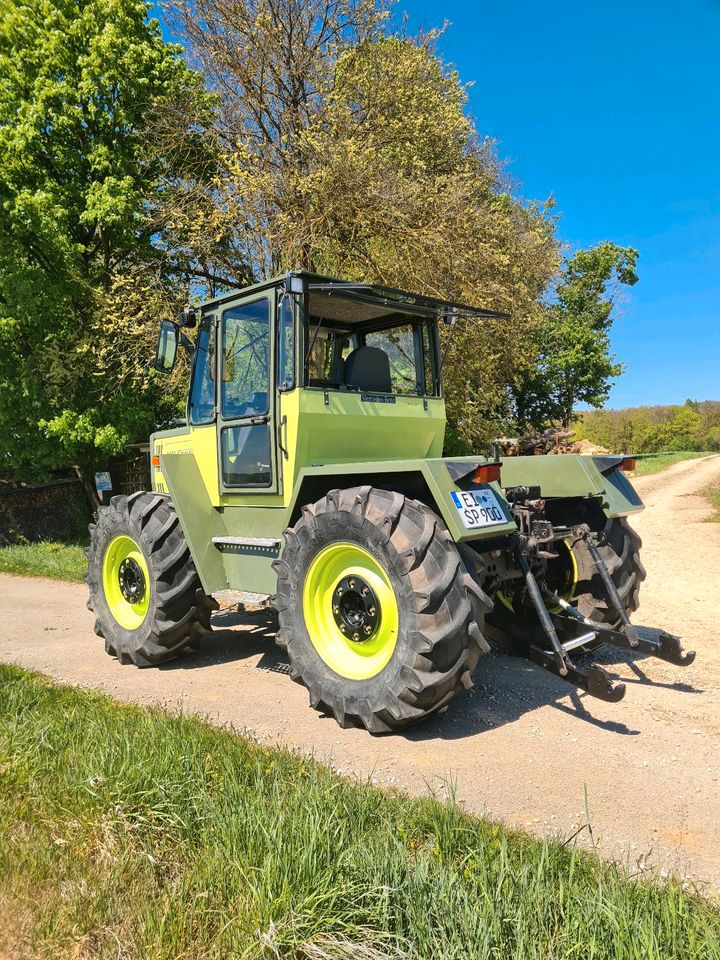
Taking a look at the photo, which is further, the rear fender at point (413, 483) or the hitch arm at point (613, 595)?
the hitch arm at point (613, 595)

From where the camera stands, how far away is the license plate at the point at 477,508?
3.85 meters

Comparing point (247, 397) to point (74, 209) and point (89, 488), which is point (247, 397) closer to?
point (74, 209)

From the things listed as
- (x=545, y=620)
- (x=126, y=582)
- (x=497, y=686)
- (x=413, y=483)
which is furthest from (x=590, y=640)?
(x=126, y=582)

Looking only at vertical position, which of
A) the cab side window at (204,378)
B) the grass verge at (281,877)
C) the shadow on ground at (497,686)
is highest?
the cab side window at (204,378)

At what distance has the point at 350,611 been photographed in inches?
163


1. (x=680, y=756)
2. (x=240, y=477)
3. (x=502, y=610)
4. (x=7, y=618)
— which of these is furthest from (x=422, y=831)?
(x=7, y=618)

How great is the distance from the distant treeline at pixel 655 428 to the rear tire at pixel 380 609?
141 feet

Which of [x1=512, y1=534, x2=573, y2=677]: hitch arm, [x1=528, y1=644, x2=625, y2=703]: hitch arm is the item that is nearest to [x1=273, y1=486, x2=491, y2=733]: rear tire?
[x1=512, y1=534, x2=573, y2=677]: hitch arm

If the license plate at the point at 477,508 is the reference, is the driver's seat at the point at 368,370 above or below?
above

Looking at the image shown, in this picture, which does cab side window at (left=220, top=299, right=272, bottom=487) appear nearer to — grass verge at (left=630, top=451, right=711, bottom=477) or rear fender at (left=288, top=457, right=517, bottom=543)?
rear fender at (left=288, top=457, right=517, bottom=543)

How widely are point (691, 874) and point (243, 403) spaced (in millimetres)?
3987

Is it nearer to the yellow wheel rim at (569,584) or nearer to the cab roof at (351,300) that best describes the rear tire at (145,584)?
the cab roof at (351,300)

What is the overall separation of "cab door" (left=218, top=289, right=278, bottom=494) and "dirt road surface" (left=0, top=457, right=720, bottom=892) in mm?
1516

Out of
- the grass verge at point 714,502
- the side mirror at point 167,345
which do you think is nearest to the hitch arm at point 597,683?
the side mirror at point 167,345
